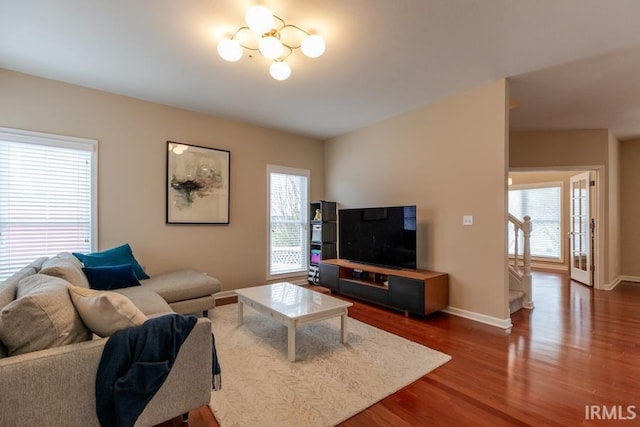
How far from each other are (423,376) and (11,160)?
441 cm

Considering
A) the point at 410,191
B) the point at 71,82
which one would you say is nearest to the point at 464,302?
the point at 410,191

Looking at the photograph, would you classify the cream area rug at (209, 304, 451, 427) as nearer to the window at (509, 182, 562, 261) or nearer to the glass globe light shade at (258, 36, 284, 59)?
the glass globe light shade at (258, 36, 284, 59)

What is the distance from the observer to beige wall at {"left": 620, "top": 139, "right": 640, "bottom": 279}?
5.47 m

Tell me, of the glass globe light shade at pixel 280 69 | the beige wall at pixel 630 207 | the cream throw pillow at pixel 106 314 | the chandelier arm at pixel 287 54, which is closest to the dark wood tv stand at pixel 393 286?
the glass globe light shade at pixel 280 69

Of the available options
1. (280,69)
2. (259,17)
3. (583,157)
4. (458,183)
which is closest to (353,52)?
(280,69)

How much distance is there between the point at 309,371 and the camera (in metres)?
2.26

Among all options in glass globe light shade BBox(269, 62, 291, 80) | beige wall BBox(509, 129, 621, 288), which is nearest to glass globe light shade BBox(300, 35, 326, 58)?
glass globe light shade BBox(269, 62, 291, 80)

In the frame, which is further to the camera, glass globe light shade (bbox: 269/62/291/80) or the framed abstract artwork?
the framed abstract artwork

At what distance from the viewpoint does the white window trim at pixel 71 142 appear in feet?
9.95

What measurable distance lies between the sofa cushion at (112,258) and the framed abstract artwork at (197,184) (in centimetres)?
72

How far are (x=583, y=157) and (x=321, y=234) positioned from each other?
457 centimetres

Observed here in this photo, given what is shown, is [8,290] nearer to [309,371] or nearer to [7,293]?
[7,293]

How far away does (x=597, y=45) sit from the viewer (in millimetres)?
2506
